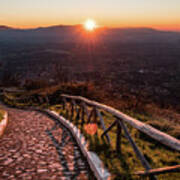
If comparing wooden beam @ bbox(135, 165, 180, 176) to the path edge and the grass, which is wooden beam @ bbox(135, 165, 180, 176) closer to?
the grass

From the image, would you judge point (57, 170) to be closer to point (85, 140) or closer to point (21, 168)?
point (21, 168)

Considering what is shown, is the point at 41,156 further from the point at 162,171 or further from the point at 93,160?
the point at 162,171

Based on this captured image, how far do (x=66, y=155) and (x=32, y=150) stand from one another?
37.7 inches

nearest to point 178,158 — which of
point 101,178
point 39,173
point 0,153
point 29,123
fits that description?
point 101,178

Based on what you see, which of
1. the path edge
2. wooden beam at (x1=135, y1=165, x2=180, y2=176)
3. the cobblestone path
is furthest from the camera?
the cobblestone path

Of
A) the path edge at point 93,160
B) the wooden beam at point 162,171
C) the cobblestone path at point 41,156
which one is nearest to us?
the wooden beam at point 162,171

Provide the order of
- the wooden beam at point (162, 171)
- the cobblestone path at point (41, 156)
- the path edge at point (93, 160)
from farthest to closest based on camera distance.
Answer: the cobblestone path at point (41, 156), the path edge at point (93, 160), the wooden beam at point (162, 171)

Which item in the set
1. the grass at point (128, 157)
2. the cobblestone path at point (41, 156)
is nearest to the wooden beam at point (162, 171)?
the grass at point (128, 157)

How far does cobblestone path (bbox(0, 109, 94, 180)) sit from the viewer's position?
4375 mm

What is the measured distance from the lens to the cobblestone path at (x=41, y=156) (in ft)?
14.4

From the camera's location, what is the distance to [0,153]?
5363 millimetres

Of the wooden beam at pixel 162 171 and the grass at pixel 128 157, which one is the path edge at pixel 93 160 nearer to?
the grass at pixel 128 157

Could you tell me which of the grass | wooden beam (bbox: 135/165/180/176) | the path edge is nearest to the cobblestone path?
the path edge

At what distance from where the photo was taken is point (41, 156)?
17.4 ft
